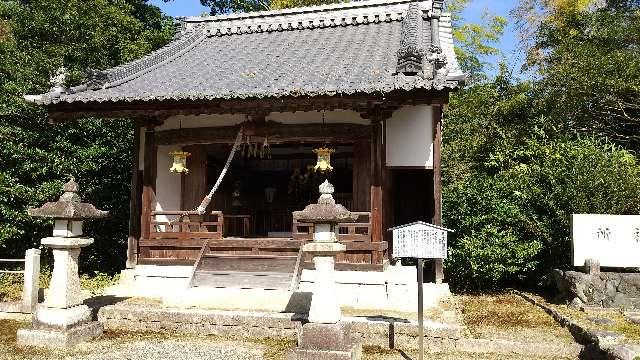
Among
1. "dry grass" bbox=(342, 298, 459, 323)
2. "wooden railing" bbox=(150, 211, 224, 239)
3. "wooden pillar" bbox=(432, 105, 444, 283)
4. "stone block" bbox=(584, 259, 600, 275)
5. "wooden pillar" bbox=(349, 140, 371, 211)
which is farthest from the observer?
"wooden pillar" bbox=(432, 105, 444, 283)

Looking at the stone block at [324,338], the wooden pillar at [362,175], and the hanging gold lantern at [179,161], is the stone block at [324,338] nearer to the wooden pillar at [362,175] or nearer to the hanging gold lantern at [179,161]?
the wooden pillar at [362,175]

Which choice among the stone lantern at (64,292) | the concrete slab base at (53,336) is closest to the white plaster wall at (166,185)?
the stone lantern at (64,292)

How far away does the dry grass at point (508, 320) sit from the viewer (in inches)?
293

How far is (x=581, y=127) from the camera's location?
17.6m

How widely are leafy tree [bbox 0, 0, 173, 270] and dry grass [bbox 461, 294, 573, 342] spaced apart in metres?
10.2

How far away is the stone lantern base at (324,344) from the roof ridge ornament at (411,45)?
4.60 metres

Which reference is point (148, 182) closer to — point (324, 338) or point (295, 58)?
point (295, 58)

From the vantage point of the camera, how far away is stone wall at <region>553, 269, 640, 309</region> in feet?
30.1

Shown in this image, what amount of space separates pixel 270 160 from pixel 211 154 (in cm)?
310

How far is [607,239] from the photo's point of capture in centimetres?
962

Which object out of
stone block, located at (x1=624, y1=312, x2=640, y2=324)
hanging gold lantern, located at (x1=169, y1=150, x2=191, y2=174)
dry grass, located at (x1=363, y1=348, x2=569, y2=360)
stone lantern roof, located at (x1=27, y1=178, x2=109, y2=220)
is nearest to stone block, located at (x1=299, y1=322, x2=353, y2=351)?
dry grass, located at (x1=363, y1=348, x2=569, y2=360)

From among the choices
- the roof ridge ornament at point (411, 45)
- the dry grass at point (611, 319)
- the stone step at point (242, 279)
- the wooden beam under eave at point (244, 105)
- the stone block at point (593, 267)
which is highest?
the roof ridge ornament at point (411, 45)

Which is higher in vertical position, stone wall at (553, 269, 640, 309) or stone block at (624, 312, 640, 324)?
stone wall at (553, 269, 640, 309)

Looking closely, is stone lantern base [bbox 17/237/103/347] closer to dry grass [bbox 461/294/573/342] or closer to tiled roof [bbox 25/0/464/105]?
tiled roof [bbox 25/0/464/105]
